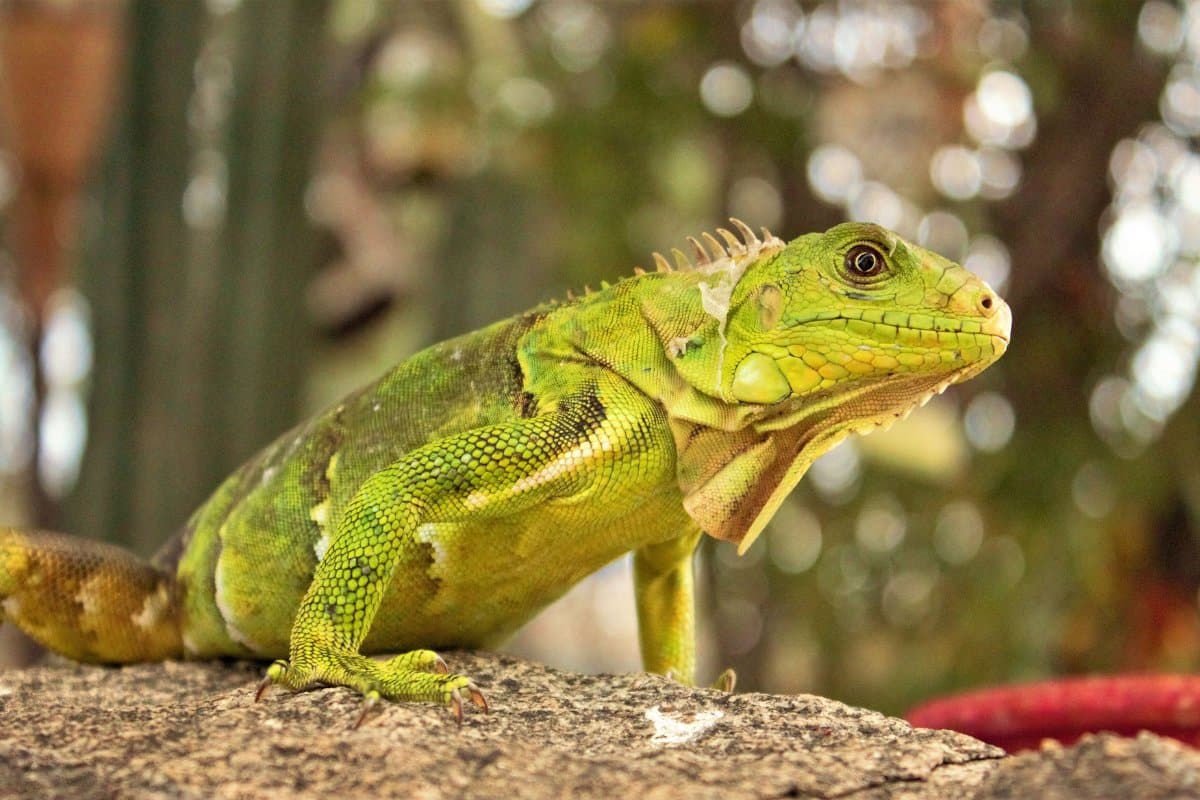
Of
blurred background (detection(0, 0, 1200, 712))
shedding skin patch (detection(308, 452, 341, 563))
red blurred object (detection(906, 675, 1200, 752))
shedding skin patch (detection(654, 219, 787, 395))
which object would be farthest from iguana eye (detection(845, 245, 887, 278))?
blurred background (detection(0, 0, 1200, 712))

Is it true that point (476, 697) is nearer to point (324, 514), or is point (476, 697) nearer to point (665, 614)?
point (324, 514)

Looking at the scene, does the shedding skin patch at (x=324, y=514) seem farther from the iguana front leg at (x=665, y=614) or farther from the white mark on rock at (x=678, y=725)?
the white mark on rock at (x=678, y=725)

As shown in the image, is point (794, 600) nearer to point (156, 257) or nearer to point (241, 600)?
point (156, 257)

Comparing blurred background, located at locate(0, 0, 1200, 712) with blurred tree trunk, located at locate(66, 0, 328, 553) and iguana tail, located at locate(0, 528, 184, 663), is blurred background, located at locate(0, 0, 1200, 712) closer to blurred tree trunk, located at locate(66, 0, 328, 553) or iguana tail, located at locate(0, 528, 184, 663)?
blurred tree trunk, located at locate(66, 0, 328, 553)

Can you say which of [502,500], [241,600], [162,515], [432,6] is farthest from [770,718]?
[432,6]

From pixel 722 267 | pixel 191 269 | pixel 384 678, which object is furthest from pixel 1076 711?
pixel 191 269

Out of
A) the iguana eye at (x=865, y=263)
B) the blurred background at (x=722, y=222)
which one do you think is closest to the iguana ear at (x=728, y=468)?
the iguana eye at (x=865, y=263)
